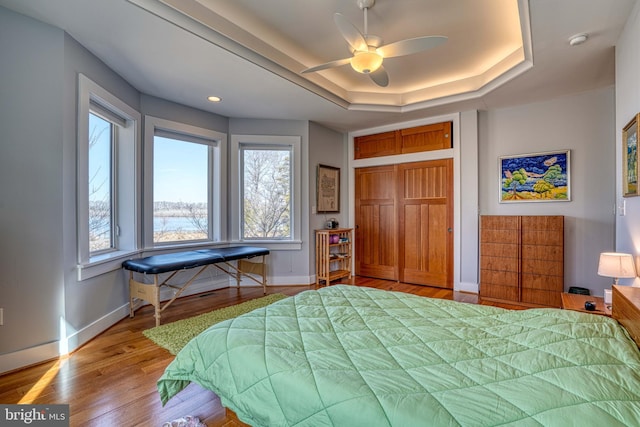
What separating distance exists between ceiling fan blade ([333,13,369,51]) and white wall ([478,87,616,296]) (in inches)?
110

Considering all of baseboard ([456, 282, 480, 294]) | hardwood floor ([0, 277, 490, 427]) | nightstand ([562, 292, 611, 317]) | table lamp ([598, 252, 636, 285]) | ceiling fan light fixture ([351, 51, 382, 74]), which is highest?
ceiling fan light fixture ([351, 51, 382, 74])

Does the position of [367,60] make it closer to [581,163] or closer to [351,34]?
[351,34]

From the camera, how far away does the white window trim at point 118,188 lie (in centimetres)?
250

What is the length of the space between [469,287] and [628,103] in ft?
8.82

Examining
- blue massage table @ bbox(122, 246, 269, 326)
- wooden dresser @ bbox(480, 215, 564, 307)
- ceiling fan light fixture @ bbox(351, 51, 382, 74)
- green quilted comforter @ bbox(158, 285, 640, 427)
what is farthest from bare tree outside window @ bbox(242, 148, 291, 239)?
green quilted comforter @ bbox(158, 285, 640, 427)

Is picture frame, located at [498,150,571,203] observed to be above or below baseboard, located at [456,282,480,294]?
above

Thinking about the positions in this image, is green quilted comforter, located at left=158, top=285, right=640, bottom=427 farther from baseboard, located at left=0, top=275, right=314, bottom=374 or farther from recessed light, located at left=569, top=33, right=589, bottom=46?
recessed light, located at left=569, top=33, right=589, bottom=46

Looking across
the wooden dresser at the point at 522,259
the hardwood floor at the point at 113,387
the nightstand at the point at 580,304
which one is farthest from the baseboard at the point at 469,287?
the hardwood floor at the point at 113,387

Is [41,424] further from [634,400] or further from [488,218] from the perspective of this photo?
[488,218]

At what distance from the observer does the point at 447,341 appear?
1.30 metres

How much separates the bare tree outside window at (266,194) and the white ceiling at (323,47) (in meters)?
0.77

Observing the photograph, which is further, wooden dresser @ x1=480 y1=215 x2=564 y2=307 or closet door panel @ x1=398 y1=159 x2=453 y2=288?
closet door panel @ x1=398 y1=159 x2=453 y2=288

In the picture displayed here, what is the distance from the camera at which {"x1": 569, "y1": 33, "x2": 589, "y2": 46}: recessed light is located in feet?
7.46

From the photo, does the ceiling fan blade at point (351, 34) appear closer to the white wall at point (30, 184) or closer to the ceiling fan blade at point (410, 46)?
the ceiling fan blade at point (410, 46)
